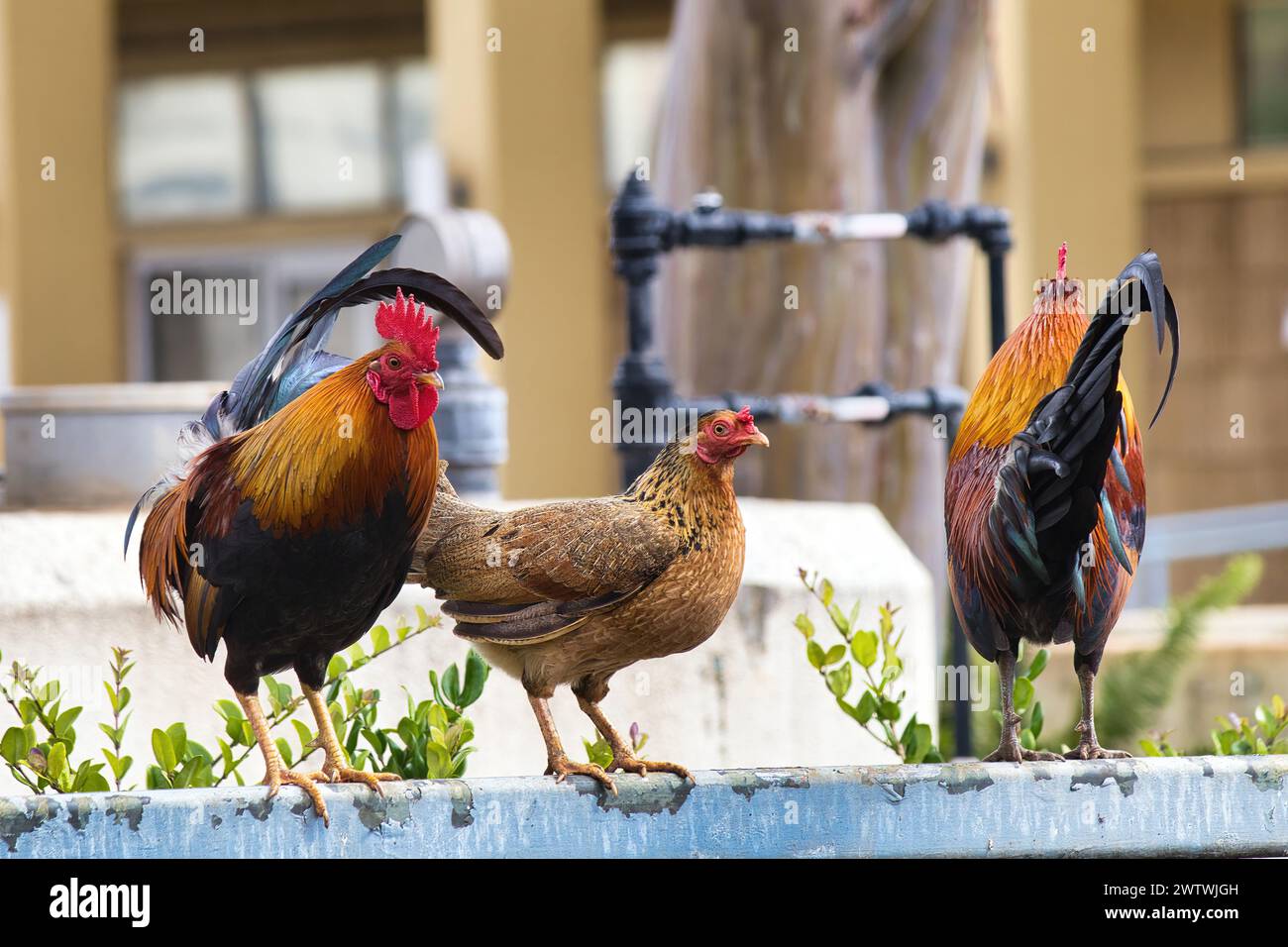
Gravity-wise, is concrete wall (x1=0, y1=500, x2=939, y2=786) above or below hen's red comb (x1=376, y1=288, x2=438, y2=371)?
below

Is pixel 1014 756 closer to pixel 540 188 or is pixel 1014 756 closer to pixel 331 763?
pixel 331 763

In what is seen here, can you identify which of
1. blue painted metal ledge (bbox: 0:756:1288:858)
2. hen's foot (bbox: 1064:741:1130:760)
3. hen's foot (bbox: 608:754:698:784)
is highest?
hen's foot (bbox: 608:754:698:784)

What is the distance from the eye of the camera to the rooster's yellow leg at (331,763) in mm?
2461

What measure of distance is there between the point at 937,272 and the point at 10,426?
9.56 feet

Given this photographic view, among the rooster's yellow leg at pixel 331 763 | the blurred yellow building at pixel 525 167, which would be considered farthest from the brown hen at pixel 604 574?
the blurred yellow building at pixel 525 167

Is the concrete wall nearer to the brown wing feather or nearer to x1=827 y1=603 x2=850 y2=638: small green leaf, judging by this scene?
x1=827 y1=603 x2=850 y2=638: small green leaf

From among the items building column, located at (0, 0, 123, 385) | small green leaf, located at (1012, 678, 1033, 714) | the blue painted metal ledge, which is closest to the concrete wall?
small green leaf, located at (1012, 678, 1033, 714)

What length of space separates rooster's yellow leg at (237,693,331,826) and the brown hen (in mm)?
311

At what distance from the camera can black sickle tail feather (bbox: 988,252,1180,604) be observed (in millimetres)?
2404

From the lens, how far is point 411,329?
7.81 ft

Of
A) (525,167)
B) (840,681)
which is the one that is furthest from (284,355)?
(525,167)

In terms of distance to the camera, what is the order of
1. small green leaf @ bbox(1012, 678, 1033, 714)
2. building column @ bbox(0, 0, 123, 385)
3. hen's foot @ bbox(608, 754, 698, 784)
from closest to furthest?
hen's foot @ bbox(608, 754, 698, 784) < small green leaf @ bbox(1012, 678, 1033, 714) < building column @ bbox(0, 0, 123, 385)

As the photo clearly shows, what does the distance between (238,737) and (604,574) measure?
0.77 meters
